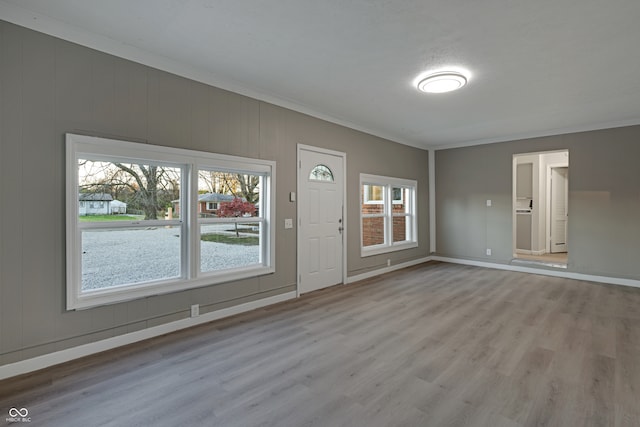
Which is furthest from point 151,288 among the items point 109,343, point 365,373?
point 365,373

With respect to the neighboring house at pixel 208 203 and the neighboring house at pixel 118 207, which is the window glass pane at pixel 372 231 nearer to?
the neighboring house at pixel 208 203

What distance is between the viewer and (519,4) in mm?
2252

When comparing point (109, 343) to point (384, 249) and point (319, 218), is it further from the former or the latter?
point (384, 249)

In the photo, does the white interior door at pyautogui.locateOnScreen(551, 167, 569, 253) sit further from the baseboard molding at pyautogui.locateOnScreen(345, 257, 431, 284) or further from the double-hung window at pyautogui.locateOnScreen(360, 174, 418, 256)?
the double-hung window at pyautogui.locateOnScreen(360, 174, 418, 256)

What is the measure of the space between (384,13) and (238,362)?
3030 mm

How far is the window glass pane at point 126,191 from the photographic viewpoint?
2.78 metres

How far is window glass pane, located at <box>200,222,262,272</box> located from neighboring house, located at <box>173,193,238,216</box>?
0.16 m

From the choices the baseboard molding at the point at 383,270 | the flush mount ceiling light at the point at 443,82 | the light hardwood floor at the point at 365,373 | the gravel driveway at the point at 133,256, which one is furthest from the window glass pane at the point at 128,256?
the flush mount ceiling light at the point at 443,82

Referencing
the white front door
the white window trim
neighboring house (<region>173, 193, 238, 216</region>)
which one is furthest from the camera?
the white front door

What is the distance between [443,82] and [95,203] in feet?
12.4

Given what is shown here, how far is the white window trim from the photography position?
2.60 m

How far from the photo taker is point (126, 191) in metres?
3.01

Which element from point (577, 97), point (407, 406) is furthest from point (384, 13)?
point (577, 97)

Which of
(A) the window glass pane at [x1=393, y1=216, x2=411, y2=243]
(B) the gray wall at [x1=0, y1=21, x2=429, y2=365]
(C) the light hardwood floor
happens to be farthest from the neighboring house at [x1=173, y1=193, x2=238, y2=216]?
(A) the window glass pane at [x1=393, y1=216, x2=411, y2=243]
